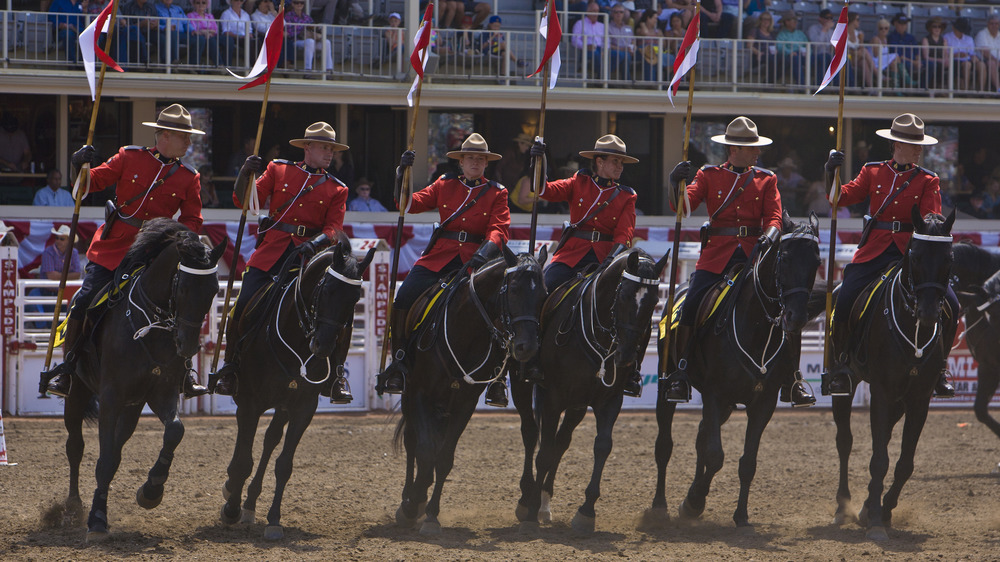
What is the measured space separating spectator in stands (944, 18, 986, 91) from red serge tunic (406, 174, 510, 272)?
49.8 ft

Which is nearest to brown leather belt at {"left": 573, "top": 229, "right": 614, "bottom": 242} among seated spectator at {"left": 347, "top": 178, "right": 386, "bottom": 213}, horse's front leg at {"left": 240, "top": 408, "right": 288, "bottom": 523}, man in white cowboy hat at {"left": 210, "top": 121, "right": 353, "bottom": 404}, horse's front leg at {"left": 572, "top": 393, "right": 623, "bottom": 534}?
horse's front leg at {"left": 572, "top": 393, "right": 623, "bottom": 534}

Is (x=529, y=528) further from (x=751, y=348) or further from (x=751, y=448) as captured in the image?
(x=751, y=348)

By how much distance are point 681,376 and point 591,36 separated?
12.6 metres

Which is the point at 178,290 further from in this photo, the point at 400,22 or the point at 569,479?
the point at 400,22

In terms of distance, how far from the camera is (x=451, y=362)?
816 cm

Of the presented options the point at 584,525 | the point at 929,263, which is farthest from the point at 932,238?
the point at 584,525

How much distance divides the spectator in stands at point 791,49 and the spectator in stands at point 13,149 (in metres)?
13.2

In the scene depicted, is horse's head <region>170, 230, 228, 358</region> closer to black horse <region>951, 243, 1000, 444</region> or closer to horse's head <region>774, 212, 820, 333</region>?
horse's head <region>774, 212, 820, 333</region>

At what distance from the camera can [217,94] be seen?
18.6 meters

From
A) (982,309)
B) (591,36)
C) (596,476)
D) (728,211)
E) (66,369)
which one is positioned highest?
(591,36)

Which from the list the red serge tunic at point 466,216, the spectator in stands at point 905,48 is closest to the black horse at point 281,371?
the red serge tunic at point 466,216

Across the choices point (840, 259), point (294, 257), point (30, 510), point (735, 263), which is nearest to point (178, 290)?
point (294, 257)

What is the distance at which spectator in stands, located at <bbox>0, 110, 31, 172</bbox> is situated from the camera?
743 inches

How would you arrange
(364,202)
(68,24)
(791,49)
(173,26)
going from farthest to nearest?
(791,49), (364,202), (173,26), (68,24)
